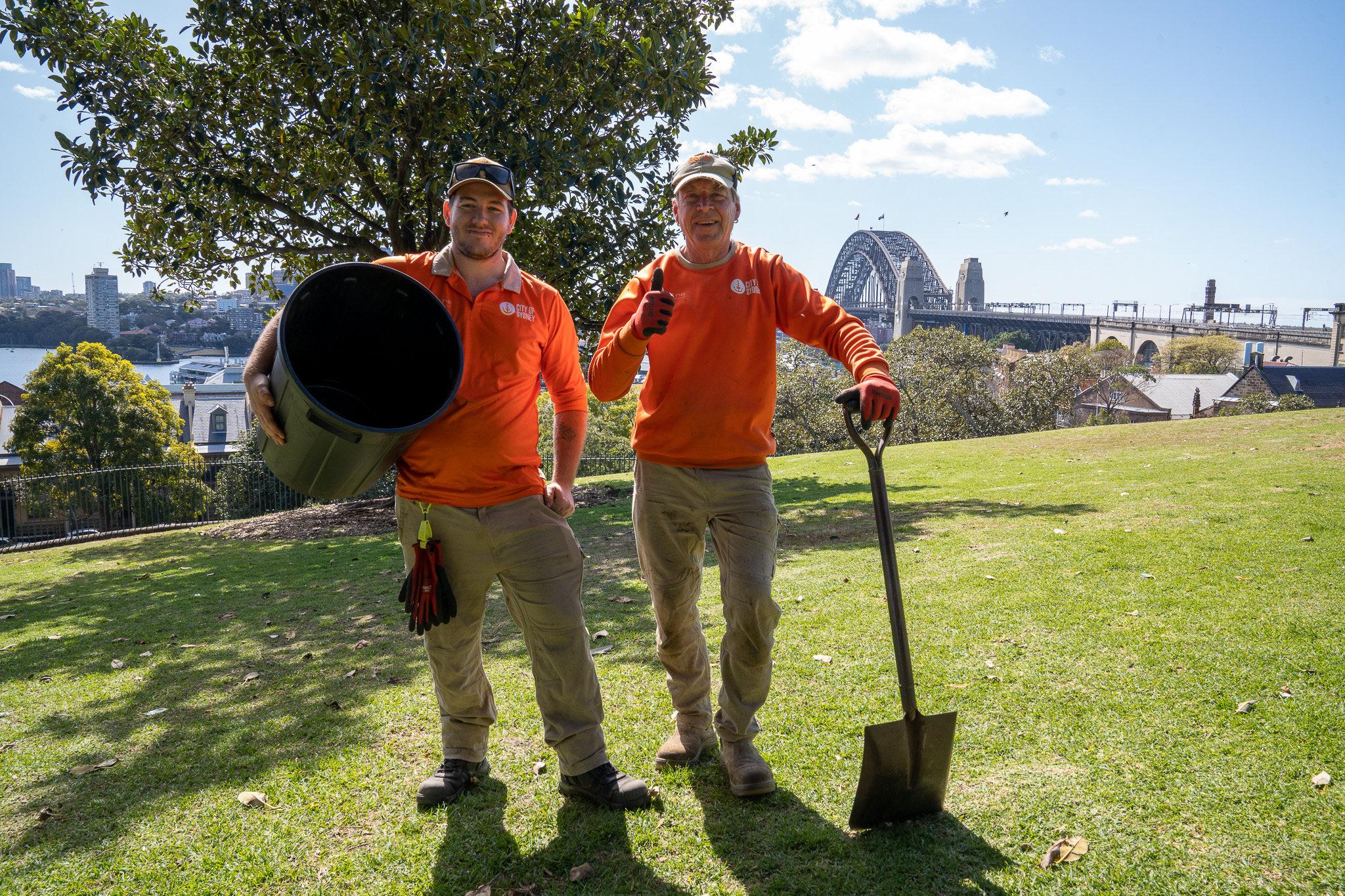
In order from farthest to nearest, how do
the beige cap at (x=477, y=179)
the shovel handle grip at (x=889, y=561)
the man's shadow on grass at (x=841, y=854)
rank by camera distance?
the beige cap at (x=477, y=179), the shovel handle grip at (x=889, y=561), the man's shadow on grass at (x=841, y=854)

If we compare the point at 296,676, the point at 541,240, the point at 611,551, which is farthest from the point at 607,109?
the point at 296,676

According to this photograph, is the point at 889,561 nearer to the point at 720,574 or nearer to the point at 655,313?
the point at 720,574

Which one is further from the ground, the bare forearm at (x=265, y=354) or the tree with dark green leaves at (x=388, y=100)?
the tree with dark green leaves at (x=388, y=100)

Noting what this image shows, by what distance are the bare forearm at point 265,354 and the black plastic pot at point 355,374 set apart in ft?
0.16

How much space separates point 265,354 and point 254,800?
70.9 inches

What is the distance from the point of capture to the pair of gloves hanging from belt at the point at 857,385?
2670 millimetres

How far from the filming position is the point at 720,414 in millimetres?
3131

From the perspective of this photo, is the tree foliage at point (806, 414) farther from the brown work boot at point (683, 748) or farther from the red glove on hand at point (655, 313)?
the red glove on hand at point (655, 313)

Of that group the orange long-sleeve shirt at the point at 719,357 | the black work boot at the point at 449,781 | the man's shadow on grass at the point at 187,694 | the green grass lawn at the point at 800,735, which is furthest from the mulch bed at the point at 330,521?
the orange long-sleeve shirt at the point at 719,357

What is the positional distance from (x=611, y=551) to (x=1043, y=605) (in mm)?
4637

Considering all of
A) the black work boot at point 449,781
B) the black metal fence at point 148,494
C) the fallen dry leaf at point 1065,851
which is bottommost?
the black metal fence at point 148,494

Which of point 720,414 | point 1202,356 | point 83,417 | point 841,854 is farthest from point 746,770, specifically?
point 1202,356

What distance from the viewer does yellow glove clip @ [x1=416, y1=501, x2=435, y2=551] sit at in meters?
3.04

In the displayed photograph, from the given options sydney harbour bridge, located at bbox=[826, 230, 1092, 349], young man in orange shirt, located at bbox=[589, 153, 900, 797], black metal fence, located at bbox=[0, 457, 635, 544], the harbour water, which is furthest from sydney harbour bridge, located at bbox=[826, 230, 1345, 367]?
the harbour water
